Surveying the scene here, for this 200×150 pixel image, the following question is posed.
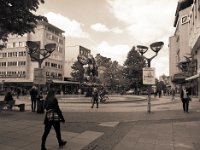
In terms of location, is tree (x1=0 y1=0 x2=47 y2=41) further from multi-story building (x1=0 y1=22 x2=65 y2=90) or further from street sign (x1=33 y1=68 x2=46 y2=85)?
multi-story building (x1=0 y1=22 x2=65 y2=90)

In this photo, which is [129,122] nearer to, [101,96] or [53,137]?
[53,137]

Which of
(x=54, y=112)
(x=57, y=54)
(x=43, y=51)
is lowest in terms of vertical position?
(x=54, y=112)

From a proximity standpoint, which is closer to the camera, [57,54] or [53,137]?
[53,137]

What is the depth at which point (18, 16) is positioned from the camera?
36.4 ft

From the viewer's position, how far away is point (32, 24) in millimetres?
12367

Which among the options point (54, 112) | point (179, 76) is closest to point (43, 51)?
point (54, 112)

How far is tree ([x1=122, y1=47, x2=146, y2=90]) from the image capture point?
234 ft

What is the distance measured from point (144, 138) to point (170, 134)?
1.38 m

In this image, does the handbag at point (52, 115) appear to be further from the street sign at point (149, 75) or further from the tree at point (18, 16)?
the street sign at point (149, 75)

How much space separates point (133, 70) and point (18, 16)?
6166 cm

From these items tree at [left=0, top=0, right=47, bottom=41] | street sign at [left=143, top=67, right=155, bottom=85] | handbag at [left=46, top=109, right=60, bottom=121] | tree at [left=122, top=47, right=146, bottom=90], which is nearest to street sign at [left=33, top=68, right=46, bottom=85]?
tree at [left=0, top=0, right=47, bottom=41]

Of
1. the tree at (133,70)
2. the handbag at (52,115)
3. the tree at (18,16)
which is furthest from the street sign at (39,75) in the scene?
the tree at (133,70)

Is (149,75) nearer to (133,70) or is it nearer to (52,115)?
(52,115)

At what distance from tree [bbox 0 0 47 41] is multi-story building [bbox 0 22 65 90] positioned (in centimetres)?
6081
